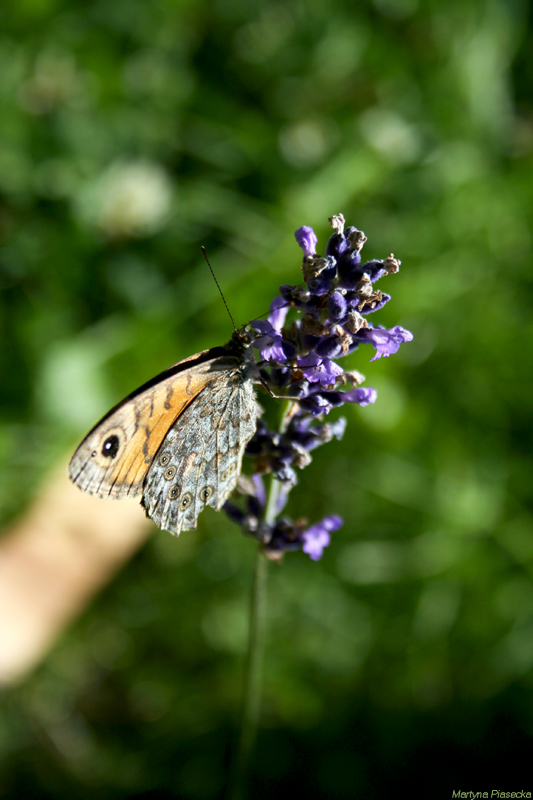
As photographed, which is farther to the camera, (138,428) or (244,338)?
(244,338)

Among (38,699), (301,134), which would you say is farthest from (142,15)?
(38,699)

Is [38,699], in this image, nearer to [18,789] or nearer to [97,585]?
[18,789]

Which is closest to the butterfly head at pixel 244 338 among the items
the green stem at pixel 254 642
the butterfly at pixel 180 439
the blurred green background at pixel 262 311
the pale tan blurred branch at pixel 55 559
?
the butterfly at pixel 180 439

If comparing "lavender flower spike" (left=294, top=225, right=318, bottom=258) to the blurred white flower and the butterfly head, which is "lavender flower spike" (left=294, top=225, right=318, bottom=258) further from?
the blurred white flower

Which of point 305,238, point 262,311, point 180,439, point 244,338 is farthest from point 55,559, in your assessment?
point 305,238

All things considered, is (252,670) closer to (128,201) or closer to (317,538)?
(317,538)

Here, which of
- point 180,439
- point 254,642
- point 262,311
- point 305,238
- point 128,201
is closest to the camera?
point 305,238

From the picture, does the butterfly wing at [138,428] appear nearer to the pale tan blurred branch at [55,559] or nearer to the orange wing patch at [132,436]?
the orange wing patch at [132,436]
